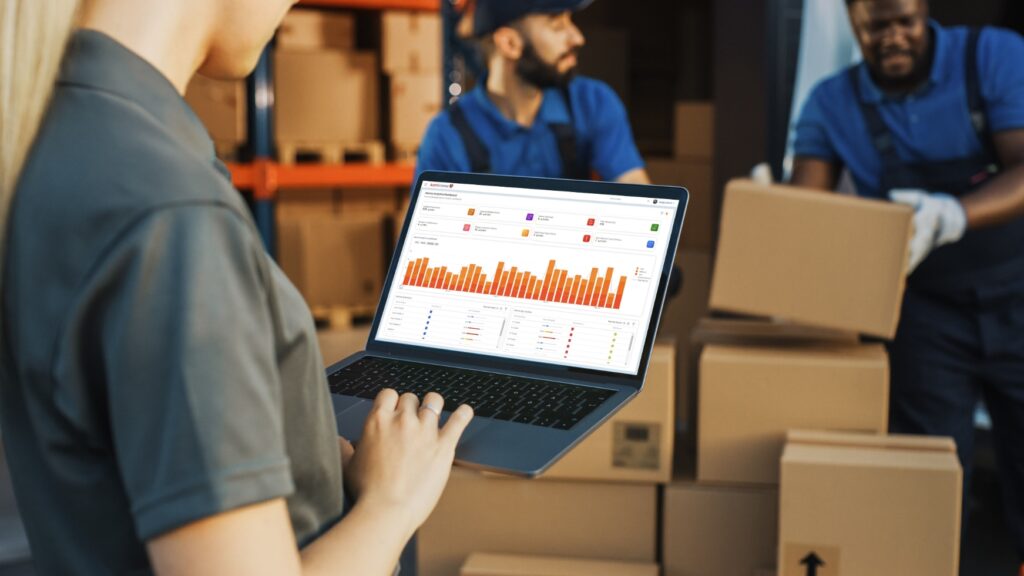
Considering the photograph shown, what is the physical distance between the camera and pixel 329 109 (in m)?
4.93

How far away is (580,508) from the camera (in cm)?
248

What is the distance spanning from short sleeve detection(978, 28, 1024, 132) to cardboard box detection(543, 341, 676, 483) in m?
1.09

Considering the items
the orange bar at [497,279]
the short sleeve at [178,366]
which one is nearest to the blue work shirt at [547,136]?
the orange bar at [497,279]

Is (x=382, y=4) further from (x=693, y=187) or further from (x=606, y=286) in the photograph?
(x=606, y=286)

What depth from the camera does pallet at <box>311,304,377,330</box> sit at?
4.96 metres

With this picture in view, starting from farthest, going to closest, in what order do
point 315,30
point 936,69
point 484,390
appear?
point 315,30
point 936,69
point 484,390

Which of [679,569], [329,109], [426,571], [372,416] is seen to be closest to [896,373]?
[679,569]

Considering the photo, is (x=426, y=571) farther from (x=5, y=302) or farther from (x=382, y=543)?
(x=5, y=302)

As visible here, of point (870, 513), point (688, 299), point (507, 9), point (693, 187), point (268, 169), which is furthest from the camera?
point (268, 169)

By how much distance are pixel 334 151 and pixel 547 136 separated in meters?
2.20

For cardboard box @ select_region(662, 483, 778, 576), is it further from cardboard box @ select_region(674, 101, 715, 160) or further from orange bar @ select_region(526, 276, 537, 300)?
cardboard box @ select_region(674, 101, 715, 160)

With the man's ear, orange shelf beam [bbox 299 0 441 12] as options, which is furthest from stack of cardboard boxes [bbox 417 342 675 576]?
orange shelf beam [bbox 299 0 441 12]

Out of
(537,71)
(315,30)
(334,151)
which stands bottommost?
(334,151)

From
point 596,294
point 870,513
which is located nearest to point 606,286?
point 596,294
